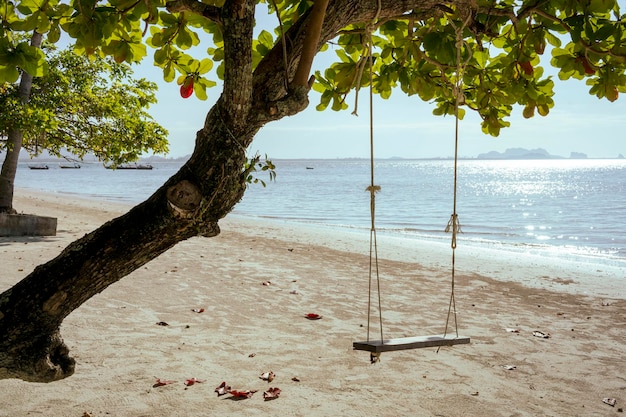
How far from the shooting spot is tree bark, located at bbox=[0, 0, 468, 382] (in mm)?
2180

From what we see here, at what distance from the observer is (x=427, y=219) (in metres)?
28.6

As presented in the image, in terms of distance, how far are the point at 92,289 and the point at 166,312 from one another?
475cm

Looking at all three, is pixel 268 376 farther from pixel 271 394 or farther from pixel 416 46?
pixel 416 46

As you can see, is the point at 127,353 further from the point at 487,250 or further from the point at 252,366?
the point at 487,250

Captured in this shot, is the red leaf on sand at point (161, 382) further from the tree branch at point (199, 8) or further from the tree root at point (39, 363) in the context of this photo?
the tree branch at point (199, 8)

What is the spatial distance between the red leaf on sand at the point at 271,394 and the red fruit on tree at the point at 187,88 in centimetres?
256

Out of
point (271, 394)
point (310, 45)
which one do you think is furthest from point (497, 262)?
point (310, 45)

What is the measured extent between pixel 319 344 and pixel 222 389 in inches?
63.4

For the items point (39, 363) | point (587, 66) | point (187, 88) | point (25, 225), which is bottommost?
point (25, 225)

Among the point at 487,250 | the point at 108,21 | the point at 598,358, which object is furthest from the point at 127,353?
the point at 487,250

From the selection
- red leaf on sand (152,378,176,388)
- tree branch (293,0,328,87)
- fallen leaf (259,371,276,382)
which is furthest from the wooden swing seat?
red leaf on sand (152,378,176,388)

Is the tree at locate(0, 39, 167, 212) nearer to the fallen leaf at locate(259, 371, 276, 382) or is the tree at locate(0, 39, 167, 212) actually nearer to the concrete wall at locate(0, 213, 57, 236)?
the concrete wall at locate(0, 213, 57, 236)

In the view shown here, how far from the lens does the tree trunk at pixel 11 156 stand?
12.5m

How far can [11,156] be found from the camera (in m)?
12.8
